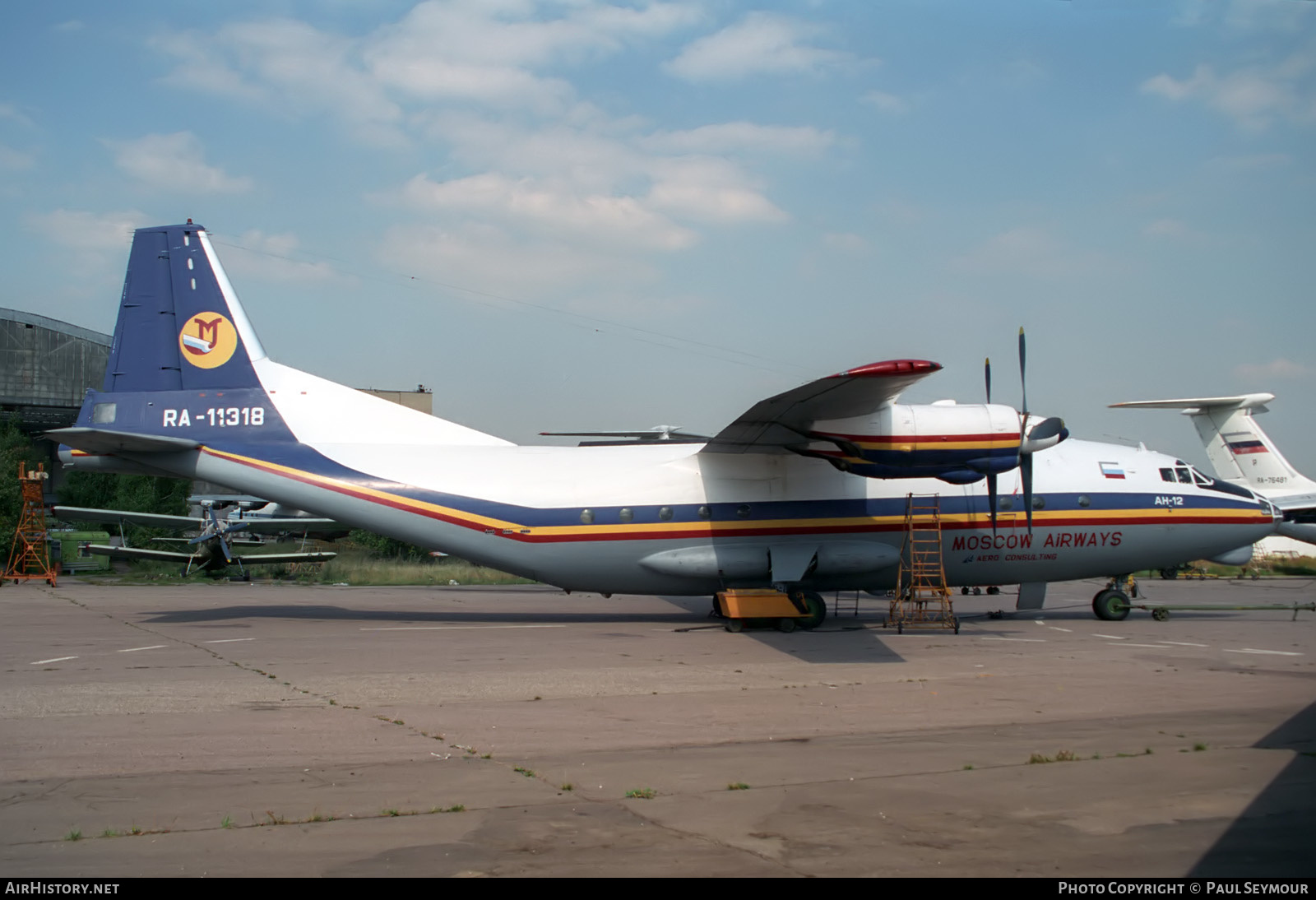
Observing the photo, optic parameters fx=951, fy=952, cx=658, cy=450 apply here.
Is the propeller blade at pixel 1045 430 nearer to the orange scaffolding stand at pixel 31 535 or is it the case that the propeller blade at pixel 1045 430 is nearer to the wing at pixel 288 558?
the wing at pixel 288 558

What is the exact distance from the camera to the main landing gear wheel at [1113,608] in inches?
808

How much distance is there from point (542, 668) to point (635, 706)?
3.40m

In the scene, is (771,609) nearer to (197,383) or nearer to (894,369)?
(894,369)

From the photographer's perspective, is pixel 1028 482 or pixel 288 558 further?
pixel 288 558

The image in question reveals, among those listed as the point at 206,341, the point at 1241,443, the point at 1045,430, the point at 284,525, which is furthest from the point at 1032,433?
the point at 284,525

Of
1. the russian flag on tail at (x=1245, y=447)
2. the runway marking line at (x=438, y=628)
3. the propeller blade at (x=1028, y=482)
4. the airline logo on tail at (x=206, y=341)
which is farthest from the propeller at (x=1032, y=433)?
the russian flag on tail at (x=1245, y=447)

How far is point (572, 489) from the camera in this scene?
19.6 m

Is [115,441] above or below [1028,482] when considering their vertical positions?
above

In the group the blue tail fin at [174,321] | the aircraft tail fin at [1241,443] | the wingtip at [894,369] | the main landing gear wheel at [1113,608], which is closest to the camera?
the wingtip at [894,369]

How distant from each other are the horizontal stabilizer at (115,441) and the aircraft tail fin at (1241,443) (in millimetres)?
33096

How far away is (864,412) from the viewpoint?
16812mm

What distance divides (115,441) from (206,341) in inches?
113

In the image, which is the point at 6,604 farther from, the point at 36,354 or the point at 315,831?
the point at 36,354
